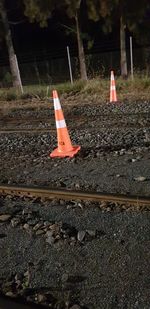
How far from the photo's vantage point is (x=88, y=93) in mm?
16766

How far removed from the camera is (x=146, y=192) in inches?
210

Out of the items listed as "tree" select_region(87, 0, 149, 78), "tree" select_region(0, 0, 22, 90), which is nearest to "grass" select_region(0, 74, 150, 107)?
"tree" select_region(87, 0, 149, 78)

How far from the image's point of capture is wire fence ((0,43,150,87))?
30.1 m

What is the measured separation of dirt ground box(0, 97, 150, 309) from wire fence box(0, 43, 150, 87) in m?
22.1

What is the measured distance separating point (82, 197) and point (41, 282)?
1.76 metres

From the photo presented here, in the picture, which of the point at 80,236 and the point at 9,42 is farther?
the point at 9,42

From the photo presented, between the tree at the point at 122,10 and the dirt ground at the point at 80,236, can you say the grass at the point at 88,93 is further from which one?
the dirt ground at the point at 80,236

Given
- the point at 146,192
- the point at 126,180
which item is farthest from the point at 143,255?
the point at 126,180

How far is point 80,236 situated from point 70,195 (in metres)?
1.11

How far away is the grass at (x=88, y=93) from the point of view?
50.7ft

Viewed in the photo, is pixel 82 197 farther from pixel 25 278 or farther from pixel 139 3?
pixel 139 3

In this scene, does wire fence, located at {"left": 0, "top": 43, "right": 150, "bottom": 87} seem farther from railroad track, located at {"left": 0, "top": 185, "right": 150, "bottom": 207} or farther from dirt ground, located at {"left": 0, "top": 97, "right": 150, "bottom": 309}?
railroad track, located at {"left": 0, "top": 185, "right": 150, "bottom": 207}

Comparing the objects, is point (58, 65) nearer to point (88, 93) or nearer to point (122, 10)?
point (122, 10)

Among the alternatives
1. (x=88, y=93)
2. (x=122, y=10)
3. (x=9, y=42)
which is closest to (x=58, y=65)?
(x=9, y=42)
